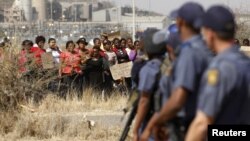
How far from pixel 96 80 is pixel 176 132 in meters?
8.27

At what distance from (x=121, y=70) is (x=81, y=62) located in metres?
0.82

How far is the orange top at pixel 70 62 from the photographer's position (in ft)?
38.5

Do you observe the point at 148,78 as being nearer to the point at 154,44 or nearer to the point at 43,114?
the point at 154,44

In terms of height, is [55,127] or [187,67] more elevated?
[187,67]

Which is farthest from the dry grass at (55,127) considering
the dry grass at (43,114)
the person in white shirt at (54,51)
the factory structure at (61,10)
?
the factory structure at (61,10)

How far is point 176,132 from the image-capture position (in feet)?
14.2

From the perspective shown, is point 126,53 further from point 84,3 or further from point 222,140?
point 84,3

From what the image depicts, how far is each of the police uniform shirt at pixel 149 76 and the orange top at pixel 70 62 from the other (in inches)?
263

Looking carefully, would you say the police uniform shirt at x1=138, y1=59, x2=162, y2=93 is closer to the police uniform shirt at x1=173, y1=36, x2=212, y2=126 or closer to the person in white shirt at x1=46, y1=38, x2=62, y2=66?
the police uniform shirt at x1=173, y1=36, x2=212, y2=126

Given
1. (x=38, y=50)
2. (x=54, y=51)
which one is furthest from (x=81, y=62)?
(x=38, y=50)

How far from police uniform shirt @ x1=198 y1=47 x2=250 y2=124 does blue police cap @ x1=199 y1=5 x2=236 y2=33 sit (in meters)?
0.13

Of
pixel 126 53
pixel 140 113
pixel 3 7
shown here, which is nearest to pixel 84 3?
pixel 3 7

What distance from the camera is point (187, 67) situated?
3986mm

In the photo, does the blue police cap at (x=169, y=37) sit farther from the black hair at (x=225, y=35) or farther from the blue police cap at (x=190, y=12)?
the black hair at (x=225, y=35)
